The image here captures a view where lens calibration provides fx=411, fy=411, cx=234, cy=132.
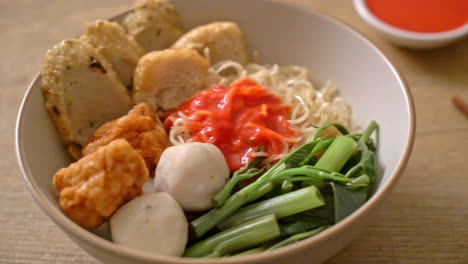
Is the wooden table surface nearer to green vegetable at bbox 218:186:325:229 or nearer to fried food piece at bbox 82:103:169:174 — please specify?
green vegetable at bbox 218:186:325:229

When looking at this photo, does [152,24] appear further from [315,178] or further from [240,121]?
[315,178]

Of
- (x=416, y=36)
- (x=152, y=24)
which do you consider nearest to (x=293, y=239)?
(x=152, y=24)

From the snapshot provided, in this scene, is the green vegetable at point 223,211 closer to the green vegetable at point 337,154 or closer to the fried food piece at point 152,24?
the green vegetable at point 337,154

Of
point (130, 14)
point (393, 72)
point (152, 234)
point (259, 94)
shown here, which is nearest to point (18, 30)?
point (130, 14)

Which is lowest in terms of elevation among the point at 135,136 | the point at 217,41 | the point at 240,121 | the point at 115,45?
the point at 240,121

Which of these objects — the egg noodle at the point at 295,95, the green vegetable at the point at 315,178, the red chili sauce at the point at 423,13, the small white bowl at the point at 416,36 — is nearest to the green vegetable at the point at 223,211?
the green vegetable at the point at 315,178

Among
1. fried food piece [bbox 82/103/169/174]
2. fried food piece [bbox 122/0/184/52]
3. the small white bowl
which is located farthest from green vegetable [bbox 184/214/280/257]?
the small white bowl

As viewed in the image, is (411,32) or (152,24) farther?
(411,32)
